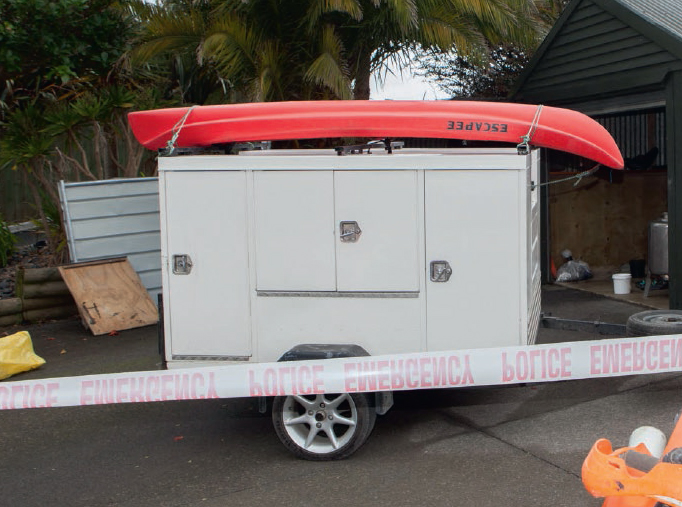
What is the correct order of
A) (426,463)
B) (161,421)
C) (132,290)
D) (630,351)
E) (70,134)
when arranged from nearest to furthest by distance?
(630,351) < (426,463) < (161,421) < (132,290) < (70,134)

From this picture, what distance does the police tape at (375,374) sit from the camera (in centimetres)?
520

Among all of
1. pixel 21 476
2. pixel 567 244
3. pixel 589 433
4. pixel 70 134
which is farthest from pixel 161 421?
pixel 567 244

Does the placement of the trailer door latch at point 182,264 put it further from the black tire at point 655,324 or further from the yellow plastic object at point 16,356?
the yellow plastic object at point 16,356

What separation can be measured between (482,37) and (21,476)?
32.1 ft

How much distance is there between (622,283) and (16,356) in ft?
25.3

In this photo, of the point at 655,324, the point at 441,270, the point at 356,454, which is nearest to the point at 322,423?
the point at 356,454

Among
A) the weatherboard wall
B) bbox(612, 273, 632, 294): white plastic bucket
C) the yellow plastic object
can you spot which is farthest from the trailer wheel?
bbox(612, 273, 632, 294): white plastic bucket

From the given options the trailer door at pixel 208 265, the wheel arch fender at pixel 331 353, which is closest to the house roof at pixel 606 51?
the wheel arch fender at pixel 331 353

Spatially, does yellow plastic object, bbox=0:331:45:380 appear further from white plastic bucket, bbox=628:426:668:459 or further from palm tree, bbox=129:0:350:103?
white plastic bucket, bbox=628:426:668:459

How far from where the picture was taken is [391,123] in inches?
240

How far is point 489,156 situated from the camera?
5.57 meters

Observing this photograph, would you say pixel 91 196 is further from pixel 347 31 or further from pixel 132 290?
pixel 347 31

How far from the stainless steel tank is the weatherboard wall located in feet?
21.2

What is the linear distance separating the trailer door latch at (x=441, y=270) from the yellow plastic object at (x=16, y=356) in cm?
484
